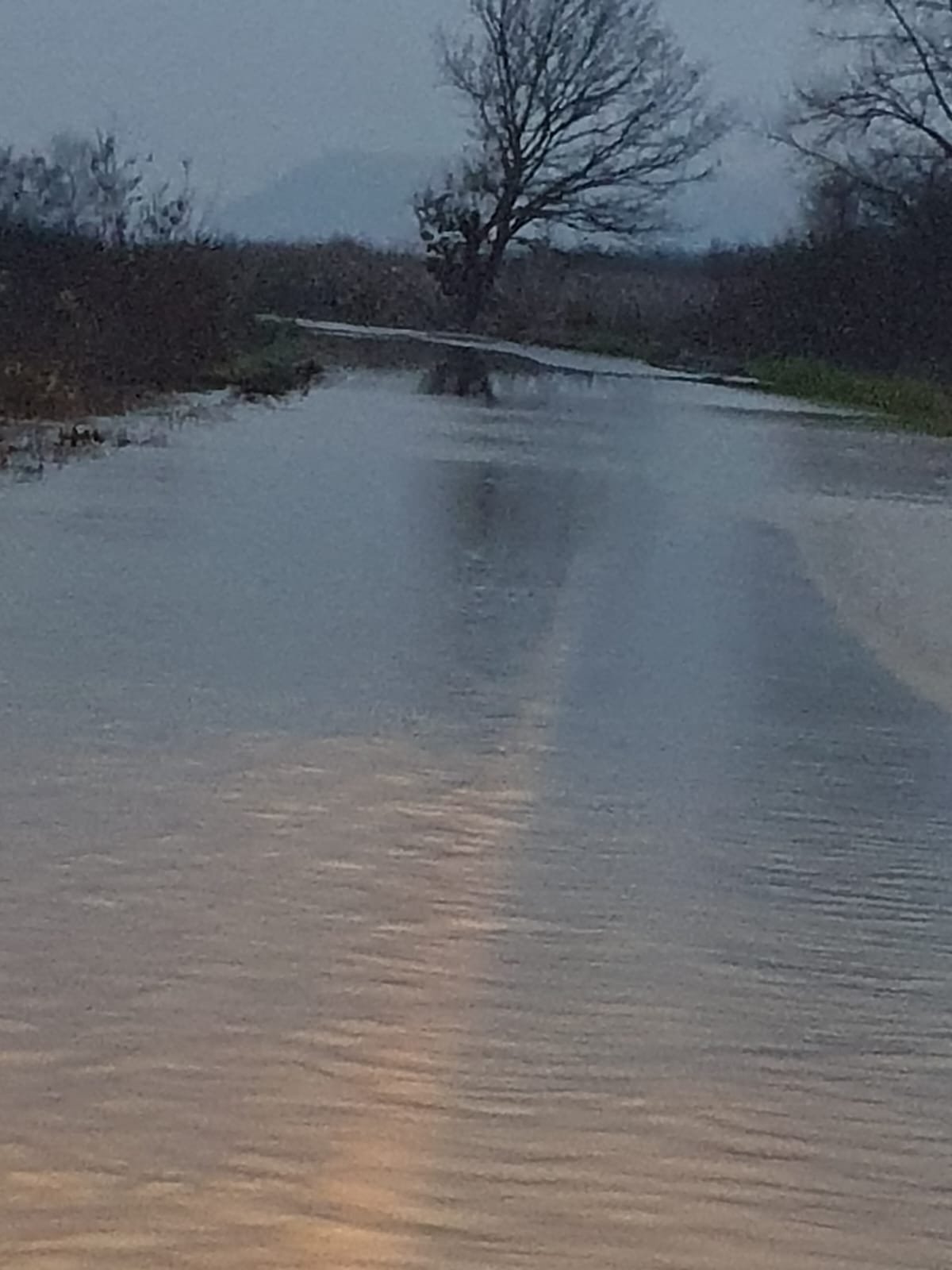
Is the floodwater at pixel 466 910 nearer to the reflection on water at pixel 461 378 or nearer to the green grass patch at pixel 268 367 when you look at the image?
the green grass patch at pixel 268 367

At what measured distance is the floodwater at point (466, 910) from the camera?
4.79 m

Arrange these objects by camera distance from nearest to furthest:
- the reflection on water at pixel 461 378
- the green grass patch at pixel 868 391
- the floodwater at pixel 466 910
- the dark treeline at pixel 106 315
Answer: the floodwater at pixel 466 910, the dark treeline at pixel 106 315, the reflection on water at pixel 461 378, the green grass patch at pixel 868 391

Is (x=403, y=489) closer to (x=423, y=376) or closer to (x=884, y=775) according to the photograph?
(x=884, y=775)

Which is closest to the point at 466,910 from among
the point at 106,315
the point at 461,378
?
the point at 106,315

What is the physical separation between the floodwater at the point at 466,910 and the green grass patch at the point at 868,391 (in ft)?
63.6

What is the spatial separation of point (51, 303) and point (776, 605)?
16.4m

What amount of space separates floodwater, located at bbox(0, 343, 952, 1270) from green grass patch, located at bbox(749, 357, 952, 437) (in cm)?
1938

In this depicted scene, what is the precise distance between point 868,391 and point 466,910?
110 ft

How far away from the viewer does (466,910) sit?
6781 millimetres

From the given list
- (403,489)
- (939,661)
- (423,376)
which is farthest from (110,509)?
(423,376)

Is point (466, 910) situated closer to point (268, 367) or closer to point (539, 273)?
point (268, 367)

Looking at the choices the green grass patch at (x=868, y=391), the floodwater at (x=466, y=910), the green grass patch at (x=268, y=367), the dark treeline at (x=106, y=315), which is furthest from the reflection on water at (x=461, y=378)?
the floodwater at (x=466, y=910)

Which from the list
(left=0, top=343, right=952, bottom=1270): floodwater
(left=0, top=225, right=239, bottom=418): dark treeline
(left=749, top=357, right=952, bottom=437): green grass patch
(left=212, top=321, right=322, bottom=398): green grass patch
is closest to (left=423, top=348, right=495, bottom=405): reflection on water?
(left=212, top=321, right=322, bottom=398): green grass patch

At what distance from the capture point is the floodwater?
4793 millimetres
